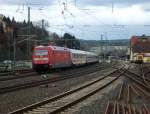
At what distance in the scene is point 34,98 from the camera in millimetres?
19203

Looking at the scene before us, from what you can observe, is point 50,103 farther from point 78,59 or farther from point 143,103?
point 78,59

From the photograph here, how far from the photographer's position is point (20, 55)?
101312 millimetres

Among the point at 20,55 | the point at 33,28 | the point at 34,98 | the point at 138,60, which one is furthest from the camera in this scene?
the point at 33,28

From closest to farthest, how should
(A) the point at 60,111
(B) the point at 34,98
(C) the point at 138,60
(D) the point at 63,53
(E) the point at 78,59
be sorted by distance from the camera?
(A) the point at 60,111 < (B) the point at 34,98 < (C) the point at 138,60 < (D) the point at 63,53 < (E) the point at 78,59

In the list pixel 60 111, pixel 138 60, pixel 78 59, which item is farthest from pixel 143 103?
pixel 78 59

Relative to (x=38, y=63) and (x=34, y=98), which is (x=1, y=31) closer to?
(x=38, y=63)

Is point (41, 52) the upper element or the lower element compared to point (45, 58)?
upper

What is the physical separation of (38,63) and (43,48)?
196 centimetres

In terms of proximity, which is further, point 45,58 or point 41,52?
point 41,52

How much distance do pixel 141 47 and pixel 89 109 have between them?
2242 centimetres

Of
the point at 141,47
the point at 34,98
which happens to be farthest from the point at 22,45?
the point at 34,98

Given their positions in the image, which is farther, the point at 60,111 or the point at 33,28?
the point at 33,28

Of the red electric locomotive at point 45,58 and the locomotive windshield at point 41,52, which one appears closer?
the red electric locomotive at point 45,58

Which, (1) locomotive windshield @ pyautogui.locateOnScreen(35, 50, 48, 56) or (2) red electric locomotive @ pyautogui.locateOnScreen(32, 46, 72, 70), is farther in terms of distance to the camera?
(1) locomotive windshield @ pyautogui.locateOnScreen(35, 50, 48, 56)
